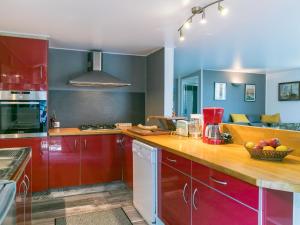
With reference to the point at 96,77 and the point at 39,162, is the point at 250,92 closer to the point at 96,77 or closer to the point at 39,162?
the point at 96,77

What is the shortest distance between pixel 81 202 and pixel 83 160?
556mm

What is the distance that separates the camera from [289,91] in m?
6.83

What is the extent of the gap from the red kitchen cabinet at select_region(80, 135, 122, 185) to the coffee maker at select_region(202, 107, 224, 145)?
1.58 m

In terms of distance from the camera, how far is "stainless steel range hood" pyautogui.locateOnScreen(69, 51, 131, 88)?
350 cm

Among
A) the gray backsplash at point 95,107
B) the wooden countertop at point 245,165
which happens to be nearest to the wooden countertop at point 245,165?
the wooden countertop at point 245,165

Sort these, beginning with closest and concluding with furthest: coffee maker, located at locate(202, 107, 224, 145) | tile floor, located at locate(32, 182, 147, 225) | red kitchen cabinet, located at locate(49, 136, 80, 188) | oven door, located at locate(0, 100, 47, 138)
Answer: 1. coffee maker, located at locate(202, 107, 224, 145)
2. tile floor, located at locate(32, 182, 147, 225)
3. oven door, located at locate(0, 100, 47, 138)
4. red kitchen cabinet, located at locate(49, 136, 80, 188)

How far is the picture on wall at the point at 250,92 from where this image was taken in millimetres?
7305

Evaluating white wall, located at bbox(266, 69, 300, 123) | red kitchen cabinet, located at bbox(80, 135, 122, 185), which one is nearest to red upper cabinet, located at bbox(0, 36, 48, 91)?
red kitchen cabinet, located at bbox(80, 135, 122, 185)

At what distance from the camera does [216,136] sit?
216 centimetres

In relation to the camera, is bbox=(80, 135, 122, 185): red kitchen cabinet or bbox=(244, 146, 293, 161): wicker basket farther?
bbox=(80, 135, 122, 185): red kitchen cabinet

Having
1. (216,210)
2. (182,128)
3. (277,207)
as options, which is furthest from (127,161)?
(277,207)

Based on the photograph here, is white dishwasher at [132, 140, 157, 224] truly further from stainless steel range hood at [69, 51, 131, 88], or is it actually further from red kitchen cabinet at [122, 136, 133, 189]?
stainless steel range hood at [69, 51, 131, 88]

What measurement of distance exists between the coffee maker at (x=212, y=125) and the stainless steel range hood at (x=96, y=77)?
1725mm

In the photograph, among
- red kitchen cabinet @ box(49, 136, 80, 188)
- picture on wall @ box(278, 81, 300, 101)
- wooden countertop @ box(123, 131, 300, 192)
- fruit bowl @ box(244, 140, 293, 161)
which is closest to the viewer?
wooden countertop @ box(123, 131, 300, 192)
